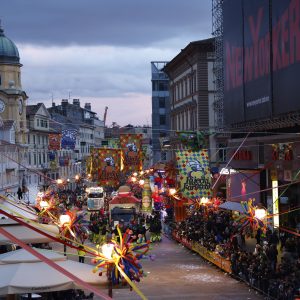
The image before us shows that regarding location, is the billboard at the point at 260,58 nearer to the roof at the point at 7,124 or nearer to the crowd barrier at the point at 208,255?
the crowd barrier at the point at 208,255

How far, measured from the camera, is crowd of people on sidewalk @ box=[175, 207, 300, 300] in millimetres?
18892

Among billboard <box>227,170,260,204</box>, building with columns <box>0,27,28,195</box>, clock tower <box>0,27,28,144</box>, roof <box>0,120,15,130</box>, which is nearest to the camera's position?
billboard <box>227,170,260,204</box>

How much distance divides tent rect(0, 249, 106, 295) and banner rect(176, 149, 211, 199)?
1575 cm

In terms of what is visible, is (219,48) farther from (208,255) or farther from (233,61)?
(208,255)

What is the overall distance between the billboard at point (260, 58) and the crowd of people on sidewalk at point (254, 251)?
17.4ft

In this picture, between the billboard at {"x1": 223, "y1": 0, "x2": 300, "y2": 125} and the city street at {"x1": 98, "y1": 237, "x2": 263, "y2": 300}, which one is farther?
the billboard at {"x1": 223, "y1": 0, "x2": 300, "y2": 125}

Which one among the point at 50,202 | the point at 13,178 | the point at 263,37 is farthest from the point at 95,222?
the point at 13,178

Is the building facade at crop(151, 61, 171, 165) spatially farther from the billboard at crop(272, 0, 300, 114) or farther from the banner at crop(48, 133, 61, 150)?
the billboard at crop(272, 0, 300, 114)

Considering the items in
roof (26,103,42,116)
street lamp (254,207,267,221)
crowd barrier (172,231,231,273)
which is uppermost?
roof (26,103,42,116)

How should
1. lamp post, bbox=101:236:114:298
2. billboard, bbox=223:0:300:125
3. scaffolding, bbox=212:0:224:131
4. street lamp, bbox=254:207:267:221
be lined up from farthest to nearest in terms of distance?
scaffolding, bbox=212:0:224:131 → billboard, bbox=223:0:300:125 → street lamp, bbox=254:207:267:221 → lamp post, bbox=101:236:114:298

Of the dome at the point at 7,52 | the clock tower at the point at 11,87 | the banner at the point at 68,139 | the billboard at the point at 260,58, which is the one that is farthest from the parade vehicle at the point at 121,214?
the dome at the point at 7,52

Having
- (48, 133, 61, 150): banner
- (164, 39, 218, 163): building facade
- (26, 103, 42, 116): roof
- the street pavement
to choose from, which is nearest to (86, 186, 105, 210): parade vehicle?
(164, 39, 218, 163): building facade

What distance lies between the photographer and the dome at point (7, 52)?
7588 cm

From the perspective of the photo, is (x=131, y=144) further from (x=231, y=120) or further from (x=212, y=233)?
(x=212, y=233)
